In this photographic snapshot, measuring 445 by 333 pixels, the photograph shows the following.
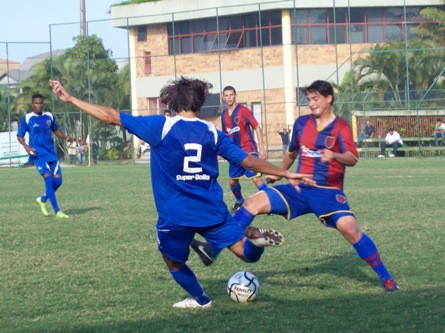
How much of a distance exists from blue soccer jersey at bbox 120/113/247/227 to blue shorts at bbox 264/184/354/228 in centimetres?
123

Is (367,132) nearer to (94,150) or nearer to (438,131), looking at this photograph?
(438,131)

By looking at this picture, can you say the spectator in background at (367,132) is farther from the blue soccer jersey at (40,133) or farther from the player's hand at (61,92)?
the player's hand at (61,92)

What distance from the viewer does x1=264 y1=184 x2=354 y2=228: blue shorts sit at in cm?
709

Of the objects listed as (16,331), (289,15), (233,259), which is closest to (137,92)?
(289,15)

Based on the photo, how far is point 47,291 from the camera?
23.7ft

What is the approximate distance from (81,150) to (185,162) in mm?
31945

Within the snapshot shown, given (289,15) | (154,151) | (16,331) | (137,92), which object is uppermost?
(289,15)

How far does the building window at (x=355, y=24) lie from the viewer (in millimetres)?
41312

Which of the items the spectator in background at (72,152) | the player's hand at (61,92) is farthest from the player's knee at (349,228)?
the spectator in background at (72,152)

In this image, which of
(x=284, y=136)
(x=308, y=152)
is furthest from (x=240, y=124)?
(x=284, y=136)

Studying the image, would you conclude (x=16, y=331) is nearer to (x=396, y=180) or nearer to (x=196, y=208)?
(x=196, y=208)

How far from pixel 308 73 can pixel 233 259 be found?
33.7 meters

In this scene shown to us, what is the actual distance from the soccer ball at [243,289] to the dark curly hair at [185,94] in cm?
143

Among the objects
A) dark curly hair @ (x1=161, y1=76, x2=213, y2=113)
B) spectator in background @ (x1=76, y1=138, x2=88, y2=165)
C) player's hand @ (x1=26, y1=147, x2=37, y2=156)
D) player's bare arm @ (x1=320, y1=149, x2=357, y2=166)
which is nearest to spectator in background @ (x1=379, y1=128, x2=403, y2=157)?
spectator in background @ (x1=76, y1=138, x2=88, y2=165)
